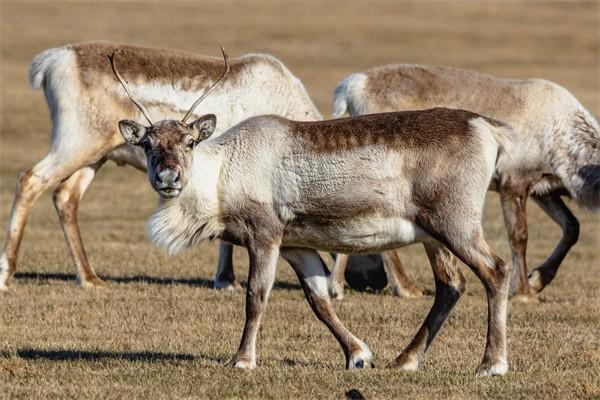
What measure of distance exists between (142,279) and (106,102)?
78.9 inches

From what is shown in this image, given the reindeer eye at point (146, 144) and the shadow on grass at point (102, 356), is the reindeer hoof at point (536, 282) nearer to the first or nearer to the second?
the shadow on grass at point (102, 356)

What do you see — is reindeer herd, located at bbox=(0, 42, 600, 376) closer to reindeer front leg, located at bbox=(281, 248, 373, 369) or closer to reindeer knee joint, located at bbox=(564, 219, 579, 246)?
reindeer front leg, located at bbox=(281, 248, 373, 369)

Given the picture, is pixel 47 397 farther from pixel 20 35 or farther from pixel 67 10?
pixel 67 10

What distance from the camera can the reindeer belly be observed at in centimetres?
847

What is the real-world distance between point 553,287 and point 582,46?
35.9m

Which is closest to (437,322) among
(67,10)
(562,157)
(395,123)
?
(395,123)

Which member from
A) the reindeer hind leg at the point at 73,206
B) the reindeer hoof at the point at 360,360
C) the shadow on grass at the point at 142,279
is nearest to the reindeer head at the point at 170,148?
the reindeer hoof at the point at 360,360

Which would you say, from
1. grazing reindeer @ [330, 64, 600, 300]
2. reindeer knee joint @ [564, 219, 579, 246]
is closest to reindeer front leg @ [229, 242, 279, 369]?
grazing reindeer @ [330, 64, 600, 300]

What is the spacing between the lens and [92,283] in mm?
12688

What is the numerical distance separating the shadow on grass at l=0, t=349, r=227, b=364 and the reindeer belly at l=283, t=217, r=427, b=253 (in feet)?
3.51

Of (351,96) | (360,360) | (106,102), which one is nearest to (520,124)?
(351,96)

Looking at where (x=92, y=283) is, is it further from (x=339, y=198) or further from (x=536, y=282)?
(x=339, y=198)

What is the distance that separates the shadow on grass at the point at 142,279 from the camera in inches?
516

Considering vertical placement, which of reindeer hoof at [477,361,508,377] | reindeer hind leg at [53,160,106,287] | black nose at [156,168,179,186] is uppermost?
black nose at [156,168,179,186]
